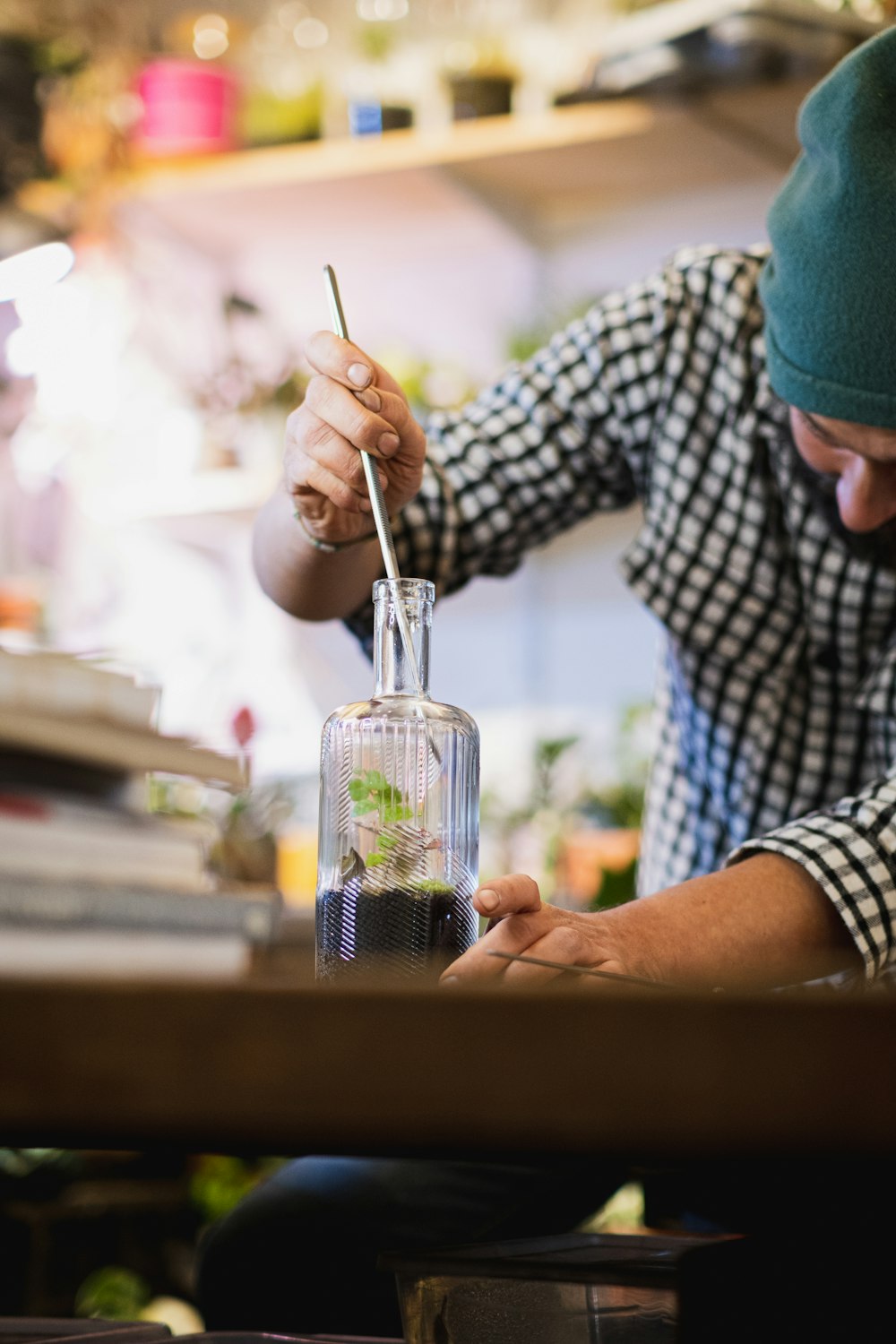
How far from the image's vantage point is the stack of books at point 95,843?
1.40 feet

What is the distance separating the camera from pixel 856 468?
1033 mm

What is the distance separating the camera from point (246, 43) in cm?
283

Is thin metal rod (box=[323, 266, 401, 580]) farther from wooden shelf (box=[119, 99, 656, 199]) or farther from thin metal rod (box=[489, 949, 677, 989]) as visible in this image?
wooden shelf (box=[119, 99, 656, 199])

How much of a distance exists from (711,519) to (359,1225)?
0.67 meters

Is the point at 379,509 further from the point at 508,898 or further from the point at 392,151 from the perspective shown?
the point at 392,151

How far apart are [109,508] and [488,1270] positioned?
7.35 ft

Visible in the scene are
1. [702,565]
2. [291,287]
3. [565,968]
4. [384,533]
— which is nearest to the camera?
[565,968]

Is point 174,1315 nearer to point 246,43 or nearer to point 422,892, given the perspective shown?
point 422,892

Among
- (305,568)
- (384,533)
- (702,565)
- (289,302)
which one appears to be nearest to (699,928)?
(384,533)

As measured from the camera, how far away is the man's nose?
1.02 metres

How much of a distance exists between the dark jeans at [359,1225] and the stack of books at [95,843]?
56cm

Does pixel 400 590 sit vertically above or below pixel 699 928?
above

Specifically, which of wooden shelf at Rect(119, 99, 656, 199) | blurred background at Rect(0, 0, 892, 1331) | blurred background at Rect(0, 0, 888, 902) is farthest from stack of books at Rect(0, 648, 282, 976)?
wooden shelf at Rect(119, 99, 656, 199)

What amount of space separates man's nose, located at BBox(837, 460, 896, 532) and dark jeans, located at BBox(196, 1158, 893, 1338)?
0.48 m
